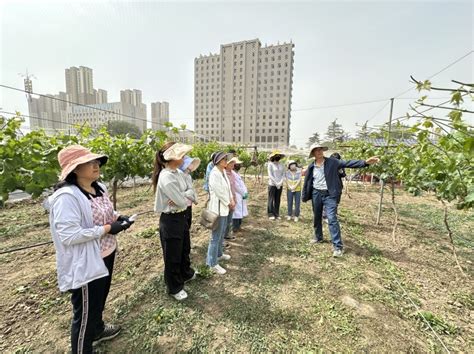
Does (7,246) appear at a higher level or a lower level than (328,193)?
lower

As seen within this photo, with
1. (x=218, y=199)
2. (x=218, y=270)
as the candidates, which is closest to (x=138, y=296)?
(x=218, y=270)

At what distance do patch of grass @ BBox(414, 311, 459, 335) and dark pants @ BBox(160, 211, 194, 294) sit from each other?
9.25ft

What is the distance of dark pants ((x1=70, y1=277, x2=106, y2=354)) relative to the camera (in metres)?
1.76

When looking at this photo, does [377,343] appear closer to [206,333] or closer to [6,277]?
[206,333]

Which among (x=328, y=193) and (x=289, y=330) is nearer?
(x=289, y=330)

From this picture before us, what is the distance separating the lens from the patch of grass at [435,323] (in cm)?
247

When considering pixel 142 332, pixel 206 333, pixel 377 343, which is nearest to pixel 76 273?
pixel 142 332

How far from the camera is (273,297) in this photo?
2957 millimetres

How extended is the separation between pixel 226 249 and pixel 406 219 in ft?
19.8

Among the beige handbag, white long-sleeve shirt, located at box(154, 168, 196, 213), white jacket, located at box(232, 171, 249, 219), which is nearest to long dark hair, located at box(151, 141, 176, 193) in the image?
white long-sleeve shirt, located at box(154, 168, 196, 213)

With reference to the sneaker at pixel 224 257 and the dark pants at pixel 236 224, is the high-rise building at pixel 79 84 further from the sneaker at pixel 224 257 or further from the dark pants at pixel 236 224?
the sneaker at pixel 224 257

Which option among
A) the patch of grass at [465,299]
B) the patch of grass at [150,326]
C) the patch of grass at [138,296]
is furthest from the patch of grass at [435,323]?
the patch of grass at [138,296]

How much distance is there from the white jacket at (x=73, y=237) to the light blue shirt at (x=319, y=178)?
3.57 m

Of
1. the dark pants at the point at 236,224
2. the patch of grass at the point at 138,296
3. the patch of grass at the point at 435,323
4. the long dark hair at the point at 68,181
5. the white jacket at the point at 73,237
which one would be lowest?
the patch of grass at the point at 435,323
